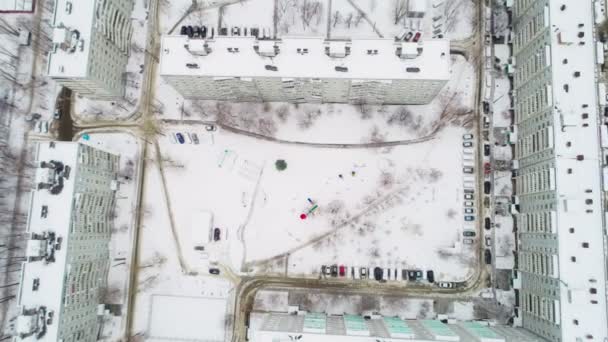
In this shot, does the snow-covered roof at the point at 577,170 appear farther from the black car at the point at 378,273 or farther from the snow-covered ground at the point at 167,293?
the snow-covered ground at the point at 167,293

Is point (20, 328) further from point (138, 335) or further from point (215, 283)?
point (215, 283)

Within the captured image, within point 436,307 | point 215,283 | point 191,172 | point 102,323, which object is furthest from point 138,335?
point 436,307

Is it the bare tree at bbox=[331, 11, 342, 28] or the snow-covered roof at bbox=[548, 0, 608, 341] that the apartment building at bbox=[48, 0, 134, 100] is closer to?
the bare tree at bbox=[331, 11, 342, 28]

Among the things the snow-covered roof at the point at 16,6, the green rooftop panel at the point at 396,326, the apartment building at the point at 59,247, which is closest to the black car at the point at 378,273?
the green rooftop panel at the point at 396,326

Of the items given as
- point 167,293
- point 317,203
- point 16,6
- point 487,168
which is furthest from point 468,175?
point 16,6

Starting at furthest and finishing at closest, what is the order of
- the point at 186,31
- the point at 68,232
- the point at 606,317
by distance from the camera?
the point at 186,31 → the point at 68,232 → the point at 606,317

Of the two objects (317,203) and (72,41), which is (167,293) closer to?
(317,203)

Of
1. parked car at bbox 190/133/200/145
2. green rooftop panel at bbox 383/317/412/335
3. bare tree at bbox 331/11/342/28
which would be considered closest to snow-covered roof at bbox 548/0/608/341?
green rooftop panel at bbox 383/317/412/335
